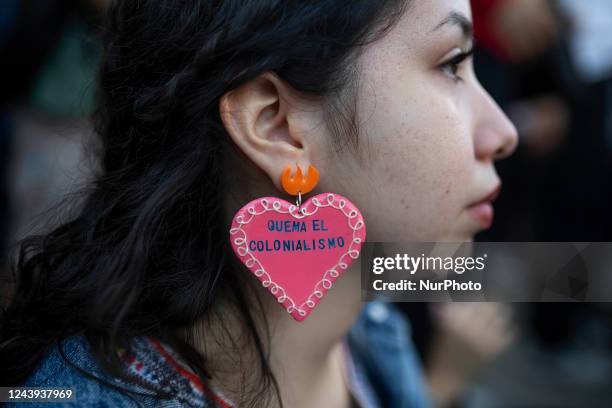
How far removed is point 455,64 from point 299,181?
43 centimetres

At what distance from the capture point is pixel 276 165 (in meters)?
1.22

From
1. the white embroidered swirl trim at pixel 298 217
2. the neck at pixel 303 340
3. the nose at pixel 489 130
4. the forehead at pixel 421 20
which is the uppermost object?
the forehead at pixel 421 20

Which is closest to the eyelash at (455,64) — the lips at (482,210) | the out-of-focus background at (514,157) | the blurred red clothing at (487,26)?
the lips at (482,210)

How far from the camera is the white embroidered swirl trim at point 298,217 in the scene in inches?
45.5

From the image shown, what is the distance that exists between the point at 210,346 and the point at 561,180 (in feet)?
9.28

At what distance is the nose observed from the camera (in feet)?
4.45

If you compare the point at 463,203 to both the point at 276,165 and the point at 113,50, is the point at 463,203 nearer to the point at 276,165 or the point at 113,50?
the point at 276,165

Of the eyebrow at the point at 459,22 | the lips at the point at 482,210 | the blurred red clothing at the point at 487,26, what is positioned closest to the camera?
the eyebrow at the point at 459,22

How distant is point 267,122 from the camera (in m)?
1.24

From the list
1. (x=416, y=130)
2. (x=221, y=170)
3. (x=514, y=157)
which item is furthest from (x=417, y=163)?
(x=514, y=157)

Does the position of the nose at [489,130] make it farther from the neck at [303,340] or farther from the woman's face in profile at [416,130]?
the neck at [303,340]

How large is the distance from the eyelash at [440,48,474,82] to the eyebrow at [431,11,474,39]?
0.12ft

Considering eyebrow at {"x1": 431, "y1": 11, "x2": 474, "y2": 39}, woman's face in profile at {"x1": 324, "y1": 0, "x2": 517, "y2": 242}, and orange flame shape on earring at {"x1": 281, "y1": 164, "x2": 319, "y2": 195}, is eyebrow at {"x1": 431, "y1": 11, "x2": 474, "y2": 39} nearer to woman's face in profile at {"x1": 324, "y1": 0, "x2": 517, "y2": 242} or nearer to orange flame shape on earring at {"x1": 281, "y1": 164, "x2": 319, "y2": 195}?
woman's face in profile at {"x1": 324, "y1": 0, "x2": 517, "y2": 242}

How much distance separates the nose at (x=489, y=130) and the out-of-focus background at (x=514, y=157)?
28.8 inches
